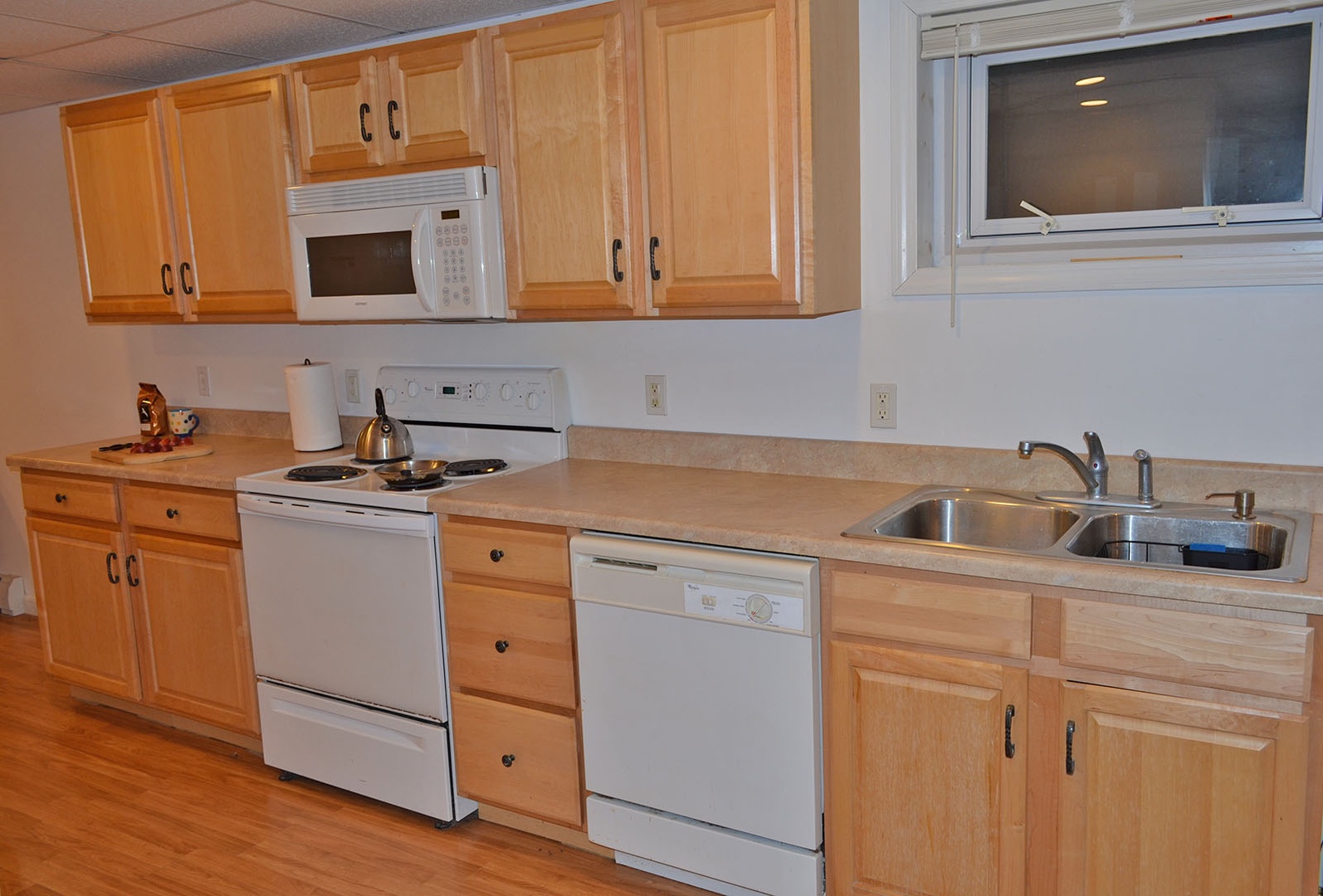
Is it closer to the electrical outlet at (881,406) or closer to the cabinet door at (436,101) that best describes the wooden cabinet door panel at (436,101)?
the cabinet door at (436,101)

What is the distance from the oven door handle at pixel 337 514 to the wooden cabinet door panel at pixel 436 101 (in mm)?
964

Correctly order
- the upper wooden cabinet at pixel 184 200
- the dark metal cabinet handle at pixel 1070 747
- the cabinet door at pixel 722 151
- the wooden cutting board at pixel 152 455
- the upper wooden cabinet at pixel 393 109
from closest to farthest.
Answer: the dark metal cabinet handle at pixel 1070 747 → the cabinet door at pixel 722 151 → the upper wooden cabinet at pixel 393 109 → the upper wooden cabinet at pixel 184 200 → the wooden cutting board at pixel 152 455

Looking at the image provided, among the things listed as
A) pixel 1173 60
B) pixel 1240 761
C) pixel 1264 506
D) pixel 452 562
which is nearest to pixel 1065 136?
pixel 1173 60

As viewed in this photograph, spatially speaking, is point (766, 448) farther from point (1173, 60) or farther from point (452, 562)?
point (1173, 60)

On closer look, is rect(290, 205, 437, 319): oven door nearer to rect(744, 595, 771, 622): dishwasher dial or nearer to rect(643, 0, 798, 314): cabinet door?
rect(643, 0, 798, 314): cabinet door

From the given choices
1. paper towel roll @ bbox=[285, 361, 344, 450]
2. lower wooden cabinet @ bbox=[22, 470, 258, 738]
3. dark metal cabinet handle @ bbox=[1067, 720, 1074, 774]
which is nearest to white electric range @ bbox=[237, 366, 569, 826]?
lower wooden cabinet @ bbox=[22, 470, 258, 738]

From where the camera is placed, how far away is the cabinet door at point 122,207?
3443 millimetres

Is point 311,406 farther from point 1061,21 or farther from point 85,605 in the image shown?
point 1061,21

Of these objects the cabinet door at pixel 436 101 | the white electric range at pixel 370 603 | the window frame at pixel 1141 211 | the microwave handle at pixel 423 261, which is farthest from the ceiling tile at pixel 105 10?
the window frame at pixel 1141 211

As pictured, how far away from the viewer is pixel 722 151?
2359 millimetres

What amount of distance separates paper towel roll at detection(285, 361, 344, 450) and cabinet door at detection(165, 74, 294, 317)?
0.27m

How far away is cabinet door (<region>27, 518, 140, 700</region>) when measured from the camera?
135 inches

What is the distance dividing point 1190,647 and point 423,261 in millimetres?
2060

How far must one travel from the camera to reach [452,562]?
8.63ft
